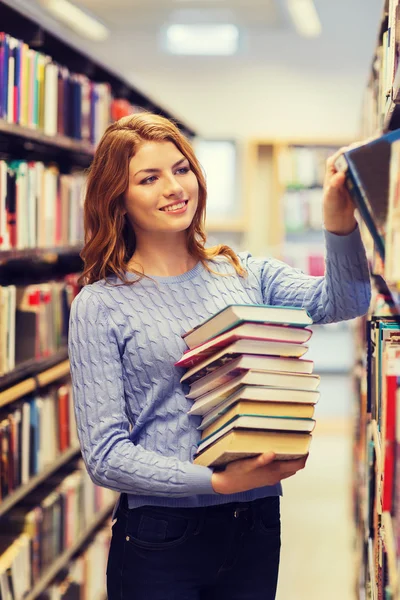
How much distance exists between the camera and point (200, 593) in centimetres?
166

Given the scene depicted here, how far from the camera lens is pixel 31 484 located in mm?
2725

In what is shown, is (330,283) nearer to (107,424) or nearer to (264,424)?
(264,424)

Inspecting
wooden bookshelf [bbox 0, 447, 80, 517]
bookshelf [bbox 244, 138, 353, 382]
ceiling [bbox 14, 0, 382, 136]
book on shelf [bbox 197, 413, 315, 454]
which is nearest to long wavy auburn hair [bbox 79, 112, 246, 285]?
book on shelf [bbox 197, 413, 315, 454]

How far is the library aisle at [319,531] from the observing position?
380 centimetres

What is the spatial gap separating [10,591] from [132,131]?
1.54 metres

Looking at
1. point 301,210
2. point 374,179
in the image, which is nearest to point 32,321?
point 374,179

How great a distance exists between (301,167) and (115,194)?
5.42 metres

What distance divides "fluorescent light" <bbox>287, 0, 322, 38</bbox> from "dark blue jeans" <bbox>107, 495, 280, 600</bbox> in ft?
14.6

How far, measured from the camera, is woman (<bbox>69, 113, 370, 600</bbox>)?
1541 mm

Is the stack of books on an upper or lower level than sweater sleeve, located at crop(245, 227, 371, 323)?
lower

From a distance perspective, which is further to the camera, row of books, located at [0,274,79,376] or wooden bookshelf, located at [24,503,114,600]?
wooden bookshelf, located at [24,503,114,600]

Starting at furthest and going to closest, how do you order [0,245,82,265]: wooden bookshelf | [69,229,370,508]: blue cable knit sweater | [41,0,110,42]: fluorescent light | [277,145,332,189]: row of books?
[277,145,332,189]: row of books → [41,0,110,42]: fluorescent light → [0,245,82,265]: wooden bookshelf → [69,229,370,508]: blue cable knit sweater

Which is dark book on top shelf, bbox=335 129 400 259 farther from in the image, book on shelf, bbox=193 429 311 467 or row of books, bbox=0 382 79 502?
row of books, bbox=0 382 79 502

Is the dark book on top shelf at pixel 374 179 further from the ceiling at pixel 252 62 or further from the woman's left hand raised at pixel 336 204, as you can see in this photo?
the ceiling at pixel 252 62
